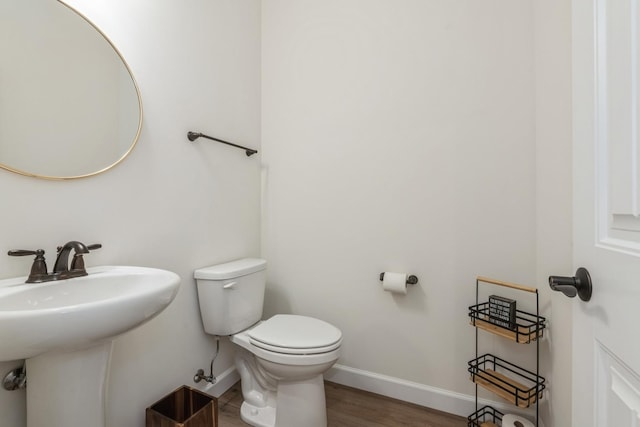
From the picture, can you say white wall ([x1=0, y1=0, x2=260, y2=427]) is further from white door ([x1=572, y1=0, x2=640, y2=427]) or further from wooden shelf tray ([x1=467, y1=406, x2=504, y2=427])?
white door ([x1=572, y1=0, x2=640, y2=427])

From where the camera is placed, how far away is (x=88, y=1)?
1088 mm

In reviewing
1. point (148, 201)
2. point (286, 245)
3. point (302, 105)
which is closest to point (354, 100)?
point (302, 105)

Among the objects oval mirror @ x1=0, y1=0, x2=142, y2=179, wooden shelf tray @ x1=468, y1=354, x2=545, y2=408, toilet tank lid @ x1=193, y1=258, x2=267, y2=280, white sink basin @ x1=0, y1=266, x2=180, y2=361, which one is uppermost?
oval mirror @ x1=0, y1=0, x2=142, y2=179

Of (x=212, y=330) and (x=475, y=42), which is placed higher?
(x=475, y=42)

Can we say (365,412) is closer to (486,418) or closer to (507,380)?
(486,418)

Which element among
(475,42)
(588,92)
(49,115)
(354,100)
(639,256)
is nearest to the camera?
(639,256)

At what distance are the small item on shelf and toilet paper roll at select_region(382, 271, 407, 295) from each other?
1.30 ft

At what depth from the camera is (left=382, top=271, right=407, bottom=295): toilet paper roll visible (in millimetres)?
1549

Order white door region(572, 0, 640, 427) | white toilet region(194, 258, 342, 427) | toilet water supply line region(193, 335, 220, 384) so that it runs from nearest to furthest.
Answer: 1. white door region(572, 0, 640, 427)
2. white toilet region(194, 258, 342, 427)
3. toilet water supply line region(193, 335, 220, 384)

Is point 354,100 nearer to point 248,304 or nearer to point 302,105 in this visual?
point 302,105

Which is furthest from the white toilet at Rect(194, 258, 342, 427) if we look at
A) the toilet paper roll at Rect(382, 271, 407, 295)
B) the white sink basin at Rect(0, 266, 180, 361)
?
the white sink basin at Rect(0, 266, 180, 361)

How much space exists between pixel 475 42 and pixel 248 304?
1.78 meters

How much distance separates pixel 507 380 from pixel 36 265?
1829mm

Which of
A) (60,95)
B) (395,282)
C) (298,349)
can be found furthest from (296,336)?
(60,95)
